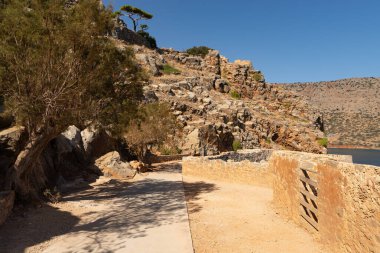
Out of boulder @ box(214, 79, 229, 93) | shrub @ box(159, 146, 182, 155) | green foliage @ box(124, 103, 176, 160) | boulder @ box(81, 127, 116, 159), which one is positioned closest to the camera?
boulder @ box(81, 127, 116, 159)

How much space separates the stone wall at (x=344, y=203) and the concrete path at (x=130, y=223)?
3.43 metres

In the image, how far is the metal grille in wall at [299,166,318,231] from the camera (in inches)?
341

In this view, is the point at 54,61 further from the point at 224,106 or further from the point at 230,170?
the point at 224,106

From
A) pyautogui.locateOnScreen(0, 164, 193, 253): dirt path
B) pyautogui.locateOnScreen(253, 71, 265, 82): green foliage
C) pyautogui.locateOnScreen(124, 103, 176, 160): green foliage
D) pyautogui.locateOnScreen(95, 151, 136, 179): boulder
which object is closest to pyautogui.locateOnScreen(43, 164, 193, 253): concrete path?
pyautogui.locateOnScreen(0, 164, 193, 253): dirt path

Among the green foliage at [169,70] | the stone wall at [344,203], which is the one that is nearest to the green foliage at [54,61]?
the stone wall at [344,203]

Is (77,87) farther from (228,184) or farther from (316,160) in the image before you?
(228,184)

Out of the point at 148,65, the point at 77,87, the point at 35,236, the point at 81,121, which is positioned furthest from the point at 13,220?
the point at 148,65

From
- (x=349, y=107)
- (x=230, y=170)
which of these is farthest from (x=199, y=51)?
(x=349, y=107)

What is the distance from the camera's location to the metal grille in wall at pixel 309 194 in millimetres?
8664

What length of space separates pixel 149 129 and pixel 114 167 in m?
5.42

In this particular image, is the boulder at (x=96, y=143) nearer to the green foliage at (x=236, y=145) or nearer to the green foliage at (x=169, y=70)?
the green foliage at (x=236, y=145)

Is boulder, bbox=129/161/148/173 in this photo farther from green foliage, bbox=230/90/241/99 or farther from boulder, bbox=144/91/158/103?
green foliage, bbox=230/90/241/99

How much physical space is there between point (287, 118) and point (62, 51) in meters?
39.5

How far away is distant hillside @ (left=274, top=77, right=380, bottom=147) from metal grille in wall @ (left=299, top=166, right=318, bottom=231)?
250 ft
